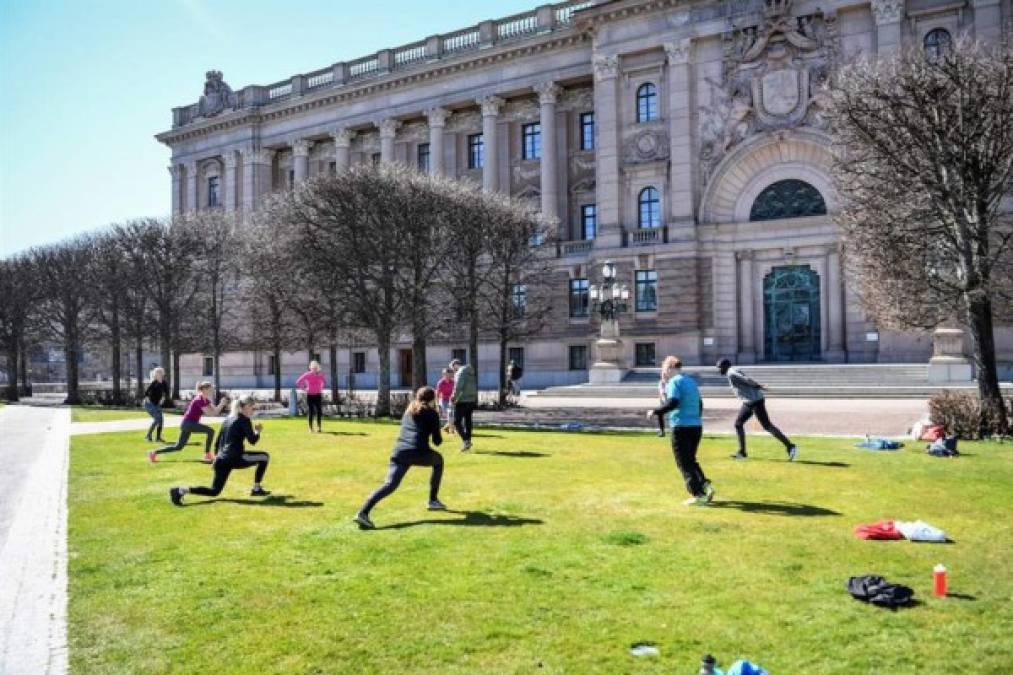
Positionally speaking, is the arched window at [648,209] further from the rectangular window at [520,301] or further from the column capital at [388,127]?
the column capital at [388,127]

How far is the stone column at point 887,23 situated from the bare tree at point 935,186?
2072 cm

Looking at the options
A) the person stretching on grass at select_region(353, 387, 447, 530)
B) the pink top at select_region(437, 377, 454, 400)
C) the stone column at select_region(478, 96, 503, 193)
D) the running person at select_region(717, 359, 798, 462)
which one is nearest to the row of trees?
the pink top at select_region(437, 377, 454, 400)

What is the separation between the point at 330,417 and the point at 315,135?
37485mm

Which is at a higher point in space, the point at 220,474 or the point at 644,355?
the point at 644,355

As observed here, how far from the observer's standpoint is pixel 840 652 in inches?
220

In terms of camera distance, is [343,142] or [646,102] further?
[343,142]

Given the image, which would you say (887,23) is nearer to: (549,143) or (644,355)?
(549,143)

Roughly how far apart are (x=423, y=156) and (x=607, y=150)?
55.2 feet

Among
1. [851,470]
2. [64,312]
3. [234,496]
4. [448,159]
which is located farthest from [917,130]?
[64,312]

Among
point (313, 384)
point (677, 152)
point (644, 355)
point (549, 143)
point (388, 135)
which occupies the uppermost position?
point (388, 135)

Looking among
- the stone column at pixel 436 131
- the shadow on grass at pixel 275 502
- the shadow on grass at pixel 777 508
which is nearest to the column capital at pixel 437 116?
the stone column at pixel 436 131

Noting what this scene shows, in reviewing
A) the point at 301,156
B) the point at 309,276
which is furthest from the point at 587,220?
the point at 309,276

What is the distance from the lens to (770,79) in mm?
42375

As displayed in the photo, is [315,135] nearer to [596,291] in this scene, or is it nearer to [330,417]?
[596,291]
